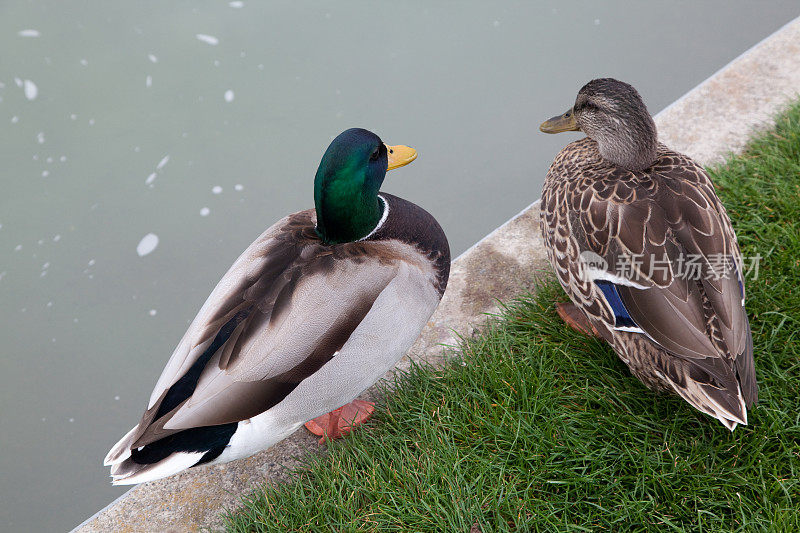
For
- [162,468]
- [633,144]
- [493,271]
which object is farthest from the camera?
[493,271]

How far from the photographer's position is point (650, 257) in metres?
1.94

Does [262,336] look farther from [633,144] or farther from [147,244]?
[147,244]

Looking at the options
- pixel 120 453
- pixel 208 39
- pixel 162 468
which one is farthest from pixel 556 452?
pixel 208 39

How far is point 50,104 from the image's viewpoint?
13.7 ft

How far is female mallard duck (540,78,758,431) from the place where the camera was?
1.86 metres

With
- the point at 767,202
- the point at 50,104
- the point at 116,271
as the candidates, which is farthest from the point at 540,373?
the point at 50,104

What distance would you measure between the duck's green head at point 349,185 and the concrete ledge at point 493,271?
0.63m

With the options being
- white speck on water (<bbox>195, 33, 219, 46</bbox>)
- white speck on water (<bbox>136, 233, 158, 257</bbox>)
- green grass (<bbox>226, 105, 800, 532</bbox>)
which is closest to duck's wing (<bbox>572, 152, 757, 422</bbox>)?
green grass (<bbox>226, 105, 800, 532</bbox>)

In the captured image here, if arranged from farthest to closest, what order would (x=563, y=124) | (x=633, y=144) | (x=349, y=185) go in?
(x=563, y=124) → (x=633, y=144) → (x=349, y=185)

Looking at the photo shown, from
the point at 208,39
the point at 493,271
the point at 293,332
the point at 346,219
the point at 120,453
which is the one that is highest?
the point at 208,39

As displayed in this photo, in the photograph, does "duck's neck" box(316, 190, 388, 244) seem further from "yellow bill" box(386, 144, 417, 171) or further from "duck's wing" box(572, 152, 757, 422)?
"duck's wing" box(572, 152, 757, 422)

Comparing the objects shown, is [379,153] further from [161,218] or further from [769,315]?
[161,218]

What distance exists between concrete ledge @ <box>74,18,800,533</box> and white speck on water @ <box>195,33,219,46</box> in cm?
256

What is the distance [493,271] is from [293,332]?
3.80 feet
